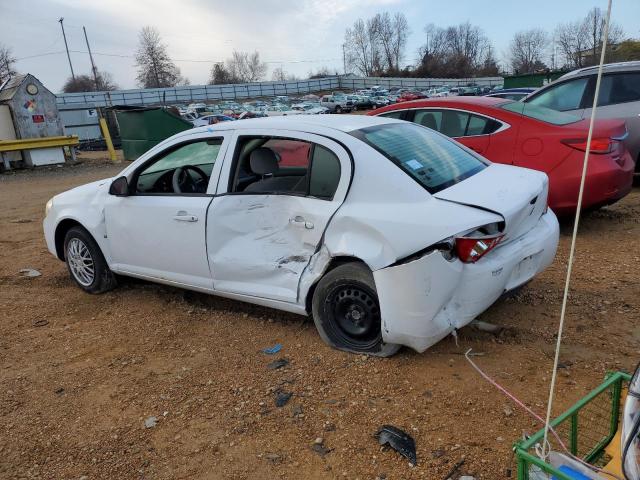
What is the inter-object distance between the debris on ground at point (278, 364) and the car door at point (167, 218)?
2.87ft

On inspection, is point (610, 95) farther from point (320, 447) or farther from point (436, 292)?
point (320, 447)

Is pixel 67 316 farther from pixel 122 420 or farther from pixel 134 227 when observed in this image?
pixel 122 420

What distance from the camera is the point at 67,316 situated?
15.2ft

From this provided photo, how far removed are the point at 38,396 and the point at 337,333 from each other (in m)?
1.96

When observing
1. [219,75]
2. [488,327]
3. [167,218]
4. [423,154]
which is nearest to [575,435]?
[488,327]

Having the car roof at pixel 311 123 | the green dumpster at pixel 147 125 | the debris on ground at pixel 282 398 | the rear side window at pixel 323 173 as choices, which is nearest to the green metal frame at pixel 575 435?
the debris on ground at pixel 282 398

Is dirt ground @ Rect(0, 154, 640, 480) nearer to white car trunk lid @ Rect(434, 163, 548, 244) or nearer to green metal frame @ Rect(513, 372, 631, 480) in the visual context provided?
green metal frame @ Rect(513, 372, 631, 480)

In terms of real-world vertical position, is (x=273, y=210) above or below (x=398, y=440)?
above

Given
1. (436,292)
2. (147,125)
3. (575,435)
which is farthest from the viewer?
(147,125)

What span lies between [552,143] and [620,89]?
9.20 ft

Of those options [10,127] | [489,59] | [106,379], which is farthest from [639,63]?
[489,59]

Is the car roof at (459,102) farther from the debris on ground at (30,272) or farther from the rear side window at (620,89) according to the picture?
the debris on ground at (30,272)

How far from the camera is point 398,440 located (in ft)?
8.68

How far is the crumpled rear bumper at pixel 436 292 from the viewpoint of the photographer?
2893mm
